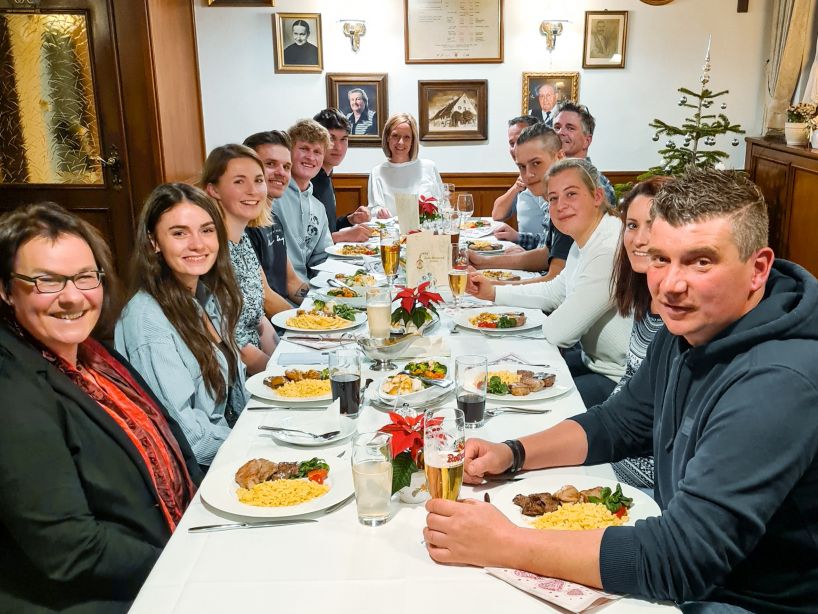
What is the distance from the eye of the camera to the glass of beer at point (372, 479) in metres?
1.32

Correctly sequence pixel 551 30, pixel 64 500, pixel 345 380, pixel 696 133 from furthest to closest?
pixel 551 30
pixel 696 133
pixel 345 380
pixel 64 500

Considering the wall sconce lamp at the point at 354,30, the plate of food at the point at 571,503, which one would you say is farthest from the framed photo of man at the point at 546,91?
the plate of food at the point at 571,503

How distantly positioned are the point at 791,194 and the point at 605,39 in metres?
1.95

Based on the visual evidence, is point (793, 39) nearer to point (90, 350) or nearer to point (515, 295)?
point (515, 295)

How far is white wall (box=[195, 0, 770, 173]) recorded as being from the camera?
242 inches

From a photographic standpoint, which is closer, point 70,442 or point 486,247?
point 70,442

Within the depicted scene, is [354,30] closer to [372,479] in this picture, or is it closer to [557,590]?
[372,479]

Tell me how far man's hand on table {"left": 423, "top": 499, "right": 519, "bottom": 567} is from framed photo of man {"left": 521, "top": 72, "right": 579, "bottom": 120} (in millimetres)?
5438

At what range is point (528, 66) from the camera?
6273mm

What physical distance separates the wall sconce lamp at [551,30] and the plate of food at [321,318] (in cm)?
420

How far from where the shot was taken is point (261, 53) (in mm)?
6254

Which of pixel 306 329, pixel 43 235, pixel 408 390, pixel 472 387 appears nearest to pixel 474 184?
pixel 306 329

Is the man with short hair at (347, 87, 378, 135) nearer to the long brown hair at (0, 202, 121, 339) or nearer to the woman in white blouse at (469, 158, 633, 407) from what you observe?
the woman in white blouse at (469, 158, 633, 407)

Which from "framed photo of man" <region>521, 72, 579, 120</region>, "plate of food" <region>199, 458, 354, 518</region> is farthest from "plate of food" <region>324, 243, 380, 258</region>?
"framed photo of man" <region>521, 72, 579, 120</region>
